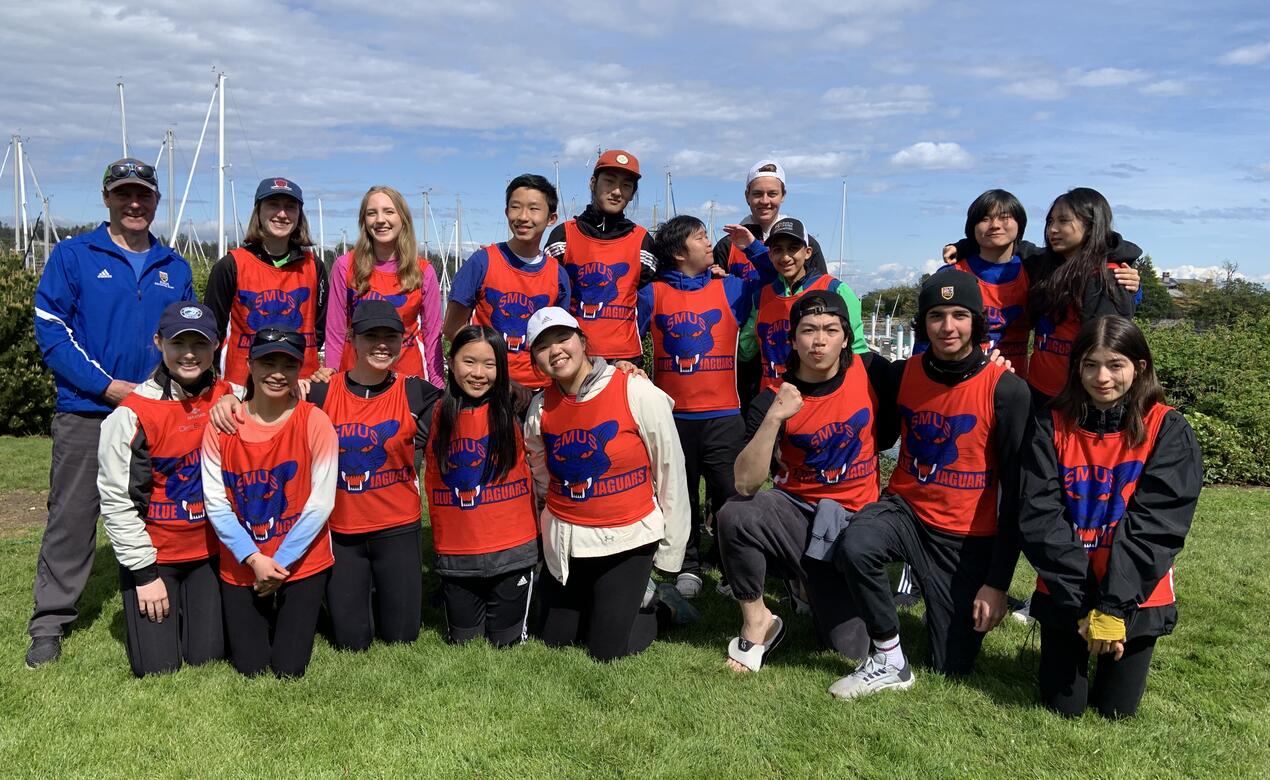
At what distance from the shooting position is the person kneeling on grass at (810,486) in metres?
4.62

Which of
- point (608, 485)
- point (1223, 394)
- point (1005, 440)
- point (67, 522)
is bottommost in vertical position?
point (67, 522)

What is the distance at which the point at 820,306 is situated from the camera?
4.54m

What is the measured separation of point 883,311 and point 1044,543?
94.9m

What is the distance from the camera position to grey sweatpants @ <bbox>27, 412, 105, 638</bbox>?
479 centimetres

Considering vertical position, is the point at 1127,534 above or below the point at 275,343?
below

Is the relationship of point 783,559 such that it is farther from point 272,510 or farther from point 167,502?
point 167,502

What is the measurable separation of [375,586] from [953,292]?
3.75m

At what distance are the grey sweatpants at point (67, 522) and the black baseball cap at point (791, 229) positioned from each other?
4154mm

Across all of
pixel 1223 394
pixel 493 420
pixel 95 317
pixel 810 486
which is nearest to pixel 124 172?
pixel 95 317

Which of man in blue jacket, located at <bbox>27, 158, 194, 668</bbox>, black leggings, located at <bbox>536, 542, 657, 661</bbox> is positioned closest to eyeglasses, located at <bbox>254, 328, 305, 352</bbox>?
man in blue jacket, located at <bbox>27, 158, 194, 668</bbox>

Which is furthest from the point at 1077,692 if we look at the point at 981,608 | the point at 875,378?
the point at 875,378

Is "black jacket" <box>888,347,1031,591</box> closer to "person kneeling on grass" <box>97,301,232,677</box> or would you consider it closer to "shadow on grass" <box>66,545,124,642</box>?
"person kneeling on grass" <box>97,301,232,677</box>

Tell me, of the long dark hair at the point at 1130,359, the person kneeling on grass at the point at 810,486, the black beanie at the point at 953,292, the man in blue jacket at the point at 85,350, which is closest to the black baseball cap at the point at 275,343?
the man in blue jacket at the point at 85,350

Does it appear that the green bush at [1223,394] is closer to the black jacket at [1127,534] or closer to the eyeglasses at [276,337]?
the black jacket at [1127,534]
